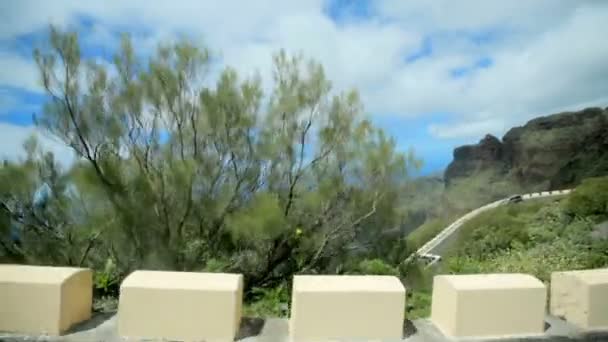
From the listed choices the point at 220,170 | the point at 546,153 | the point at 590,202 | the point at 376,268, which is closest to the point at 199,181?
the point at 220,170

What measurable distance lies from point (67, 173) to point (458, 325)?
21.1 ft

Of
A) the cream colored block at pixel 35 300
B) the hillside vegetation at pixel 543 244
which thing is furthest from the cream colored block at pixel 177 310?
the hillside vegetation at pixel 543 244

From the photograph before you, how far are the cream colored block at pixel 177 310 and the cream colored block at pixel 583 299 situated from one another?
3097 mm

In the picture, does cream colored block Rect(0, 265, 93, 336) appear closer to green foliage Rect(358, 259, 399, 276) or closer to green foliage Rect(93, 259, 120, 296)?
green foliage Rect(93, 259, 120, 296)

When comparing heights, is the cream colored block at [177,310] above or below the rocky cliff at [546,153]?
below

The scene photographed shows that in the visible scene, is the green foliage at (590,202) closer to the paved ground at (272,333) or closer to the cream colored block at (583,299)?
the cream colored block at (583,299)

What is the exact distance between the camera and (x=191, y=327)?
12.5 ft

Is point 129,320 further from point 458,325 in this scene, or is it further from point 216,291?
point 458,325

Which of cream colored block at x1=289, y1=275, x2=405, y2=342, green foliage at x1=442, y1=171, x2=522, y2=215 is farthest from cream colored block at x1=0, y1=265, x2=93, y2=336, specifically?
green foliage at x1=442, y1=171, x2=522, y2=215

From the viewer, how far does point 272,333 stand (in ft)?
13.6

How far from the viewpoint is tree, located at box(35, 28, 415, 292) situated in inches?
291

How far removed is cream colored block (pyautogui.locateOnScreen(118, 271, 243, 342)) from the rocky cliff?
24818mm

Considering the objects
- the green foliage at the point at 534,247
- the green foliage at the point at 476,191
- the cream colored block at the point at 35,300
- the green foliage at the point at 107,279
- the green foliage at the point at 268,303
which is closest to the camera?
the cream colored block at the point at 35,300

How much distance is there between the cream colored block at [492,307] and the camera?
4.04 meters
